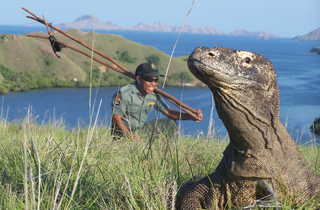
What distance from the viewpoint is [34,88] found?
6281 centimetres

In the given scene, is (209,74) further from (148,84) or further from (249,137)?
(148,84)

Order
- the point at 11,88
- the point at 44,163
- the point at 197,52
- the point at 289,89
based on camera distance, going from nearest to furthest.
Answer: the point at 197,52 < the point at 44,163 < the point at 289,89 < the point at 11,88

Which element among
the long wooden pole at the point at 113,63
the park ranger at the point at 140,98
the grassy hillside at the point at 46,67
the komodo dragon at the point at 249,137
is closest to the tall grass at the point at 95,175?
the komodo dragon at the point at 249,137

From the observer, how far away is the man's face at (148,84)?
21.3 ft

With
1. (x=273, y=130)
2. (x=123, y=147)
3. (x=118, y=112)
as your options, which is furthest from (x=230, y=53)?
(x=118, y=112)

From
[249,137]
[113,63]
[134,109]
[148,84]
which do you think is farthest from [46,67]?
[249,137]

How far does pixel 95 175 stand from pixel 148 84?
3.49 m

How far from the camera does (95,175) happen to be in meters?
3.13

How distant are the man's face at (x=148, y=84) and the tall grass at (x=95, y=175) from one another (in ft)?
7.83

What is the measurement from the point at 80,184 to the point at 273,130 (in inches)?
46.2

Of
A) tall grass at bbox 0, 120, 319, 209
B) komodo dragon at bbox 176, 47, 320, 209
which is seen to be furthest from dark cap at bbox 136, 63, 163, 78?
komodo dragon at bbox 176, 47, 320, 209

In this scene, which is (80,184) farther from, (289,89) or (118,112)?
(289,89)

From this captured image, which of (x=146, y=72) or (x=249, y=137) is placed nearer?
(x=249, y=137)

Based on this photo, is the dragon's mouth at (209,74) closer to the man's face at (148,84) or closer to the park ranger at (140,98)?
the park ranger at (140,98)
